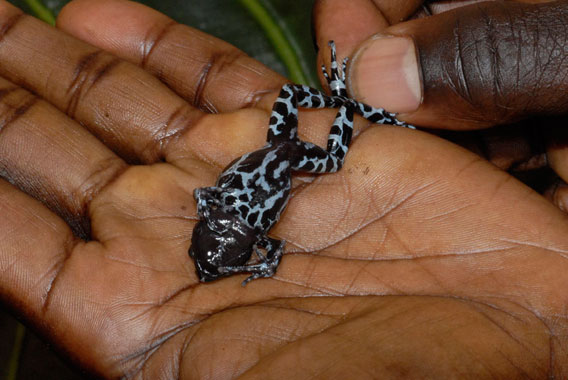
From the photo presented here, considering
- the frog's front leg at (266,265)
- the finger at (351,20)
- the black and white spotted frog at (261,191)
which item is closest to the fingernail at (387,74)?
the black and white spotted frog at (261,191)

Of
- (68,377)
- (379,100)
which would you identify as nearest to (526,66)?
(379,100)

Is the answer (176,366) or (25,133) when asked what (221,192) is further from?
(25,133)

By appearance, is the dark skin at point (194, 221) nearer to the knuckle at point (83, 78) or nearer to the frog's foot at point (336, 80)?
the knuckle at point (83, 78)

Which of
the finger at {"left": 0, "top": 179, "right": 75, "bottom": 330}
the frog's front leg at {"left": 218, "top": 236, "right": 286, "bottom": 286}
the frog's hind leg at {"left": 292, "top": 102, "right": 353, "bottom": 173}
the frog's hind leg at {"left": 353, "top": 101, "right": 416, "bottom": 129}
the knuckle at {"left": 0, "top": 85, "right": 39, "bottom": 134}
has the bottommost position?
the frog's front leg at {"left": 218, "top": 236, "right": 286, "bottom": 286}

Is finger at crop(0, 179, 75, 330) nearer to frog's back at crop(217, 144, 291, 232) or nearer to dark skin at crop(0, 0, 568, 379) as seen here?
dark skin at crop(0, 0, 568, 379)

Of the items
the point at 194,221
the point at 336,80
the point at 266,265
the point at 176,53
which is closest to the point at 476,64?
the point at 336,80

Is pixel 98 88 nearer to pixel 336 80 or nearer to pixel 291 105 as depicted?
pixel 291 105

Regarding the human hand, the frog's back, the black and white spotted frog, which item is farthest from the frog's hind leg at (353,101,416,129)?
the frog's back
